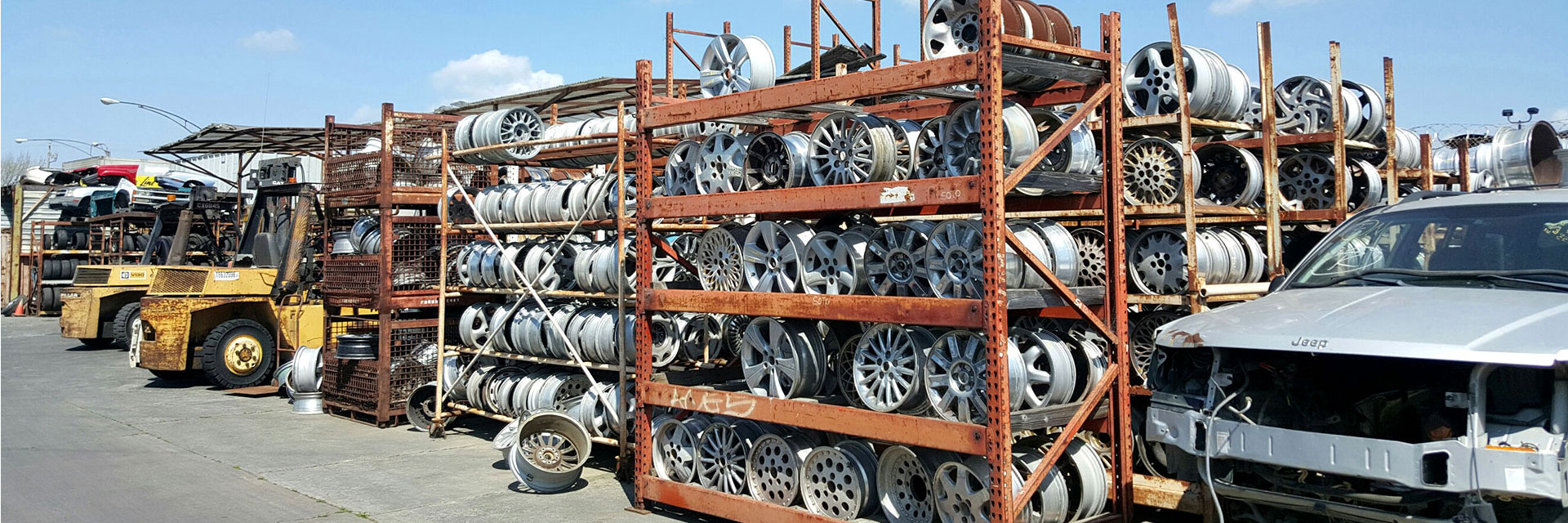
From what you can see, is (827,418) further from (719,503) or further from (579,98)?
(579,98)

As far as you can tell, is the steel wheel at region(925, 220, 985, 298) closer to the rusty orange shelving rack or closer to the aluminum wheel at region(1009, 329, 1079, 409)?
the rusty orange shelving rack

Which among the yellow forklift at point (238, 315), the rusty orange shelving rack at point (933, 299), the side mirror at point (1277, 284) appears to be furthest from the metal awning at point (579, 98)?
the side mirror at point (1277, 284)

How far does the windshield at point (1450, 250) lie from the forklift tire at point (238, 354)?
621 inches

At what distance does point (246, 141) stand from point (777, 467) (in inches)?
924

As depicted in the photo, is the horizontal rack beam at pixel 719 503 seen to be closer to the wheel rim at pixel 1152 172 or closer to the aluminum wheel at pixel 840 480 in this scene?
the aluminum wheel at pixel 840 480

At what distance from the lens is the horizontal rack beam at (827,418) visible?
638 cm

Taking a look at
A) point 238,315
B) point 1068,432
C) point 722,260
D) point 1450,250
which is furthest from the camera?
point 238,315

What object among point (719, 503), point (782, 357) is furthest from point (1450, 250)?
point (719, 503)

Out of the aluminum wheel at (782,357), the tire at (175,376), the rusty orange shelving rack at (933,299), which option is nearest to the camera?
the rusty orange shelving rack at (933,299)

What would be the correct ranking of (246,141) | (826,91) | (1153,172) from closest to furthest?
(826,91) < (1153,172) < (246,141)

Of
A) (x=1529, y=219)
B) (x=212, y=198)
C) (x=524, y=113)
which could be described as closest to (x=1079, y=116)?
(x=1529, y=219)

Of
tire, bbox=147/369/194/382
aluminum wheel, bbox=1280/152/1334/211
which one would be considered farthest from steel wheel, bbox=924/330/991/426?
tire, bbox=147/369/194/382

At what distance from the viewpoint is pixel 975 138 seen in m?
6.79

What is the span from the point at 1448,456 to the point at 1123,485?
2.81 metres
